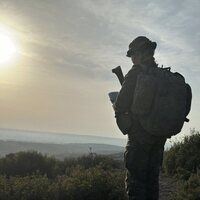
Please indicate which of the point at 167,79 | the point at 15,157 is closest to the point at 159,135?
the point at 167,79

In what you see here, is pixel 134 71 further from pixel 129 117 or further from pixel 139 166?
pixel 139 166

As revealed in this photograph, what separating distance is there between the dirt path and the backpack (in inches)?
149

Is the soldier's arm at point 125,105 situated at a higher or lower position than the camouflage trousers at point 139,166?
higher

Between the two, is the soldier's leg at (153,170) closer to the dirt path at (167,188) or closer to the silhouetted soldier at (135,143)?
the silhouetted soldier at (135,143)

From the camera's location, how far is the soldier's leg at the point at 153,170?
557 cm

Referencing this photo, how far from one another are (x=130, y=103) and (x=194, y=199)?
10.9ft

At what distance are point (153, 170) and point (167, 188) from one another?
4849mm

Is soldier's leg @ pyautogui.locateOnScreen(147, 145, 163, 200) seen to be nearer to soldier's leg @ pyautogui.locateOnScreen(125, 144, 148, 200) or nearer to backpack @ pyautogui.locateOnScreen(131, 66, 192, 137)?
soldier's leg @ pyautogui.locateOnScreen(125, 144, 148, 200)

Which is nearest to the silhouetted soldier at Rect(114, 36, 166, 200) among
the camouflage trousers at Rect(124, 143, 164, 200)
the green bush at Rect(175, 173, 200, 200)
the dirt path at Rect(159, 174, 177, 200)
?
the camouflage trousers at Rect(124, 143, 164, 200)

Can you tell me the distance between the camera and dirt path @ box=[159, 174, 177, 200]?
9.15 metres

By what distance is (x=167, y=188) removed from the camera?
10.2 meters

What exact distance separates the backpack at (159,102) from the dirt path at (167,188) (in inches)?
149

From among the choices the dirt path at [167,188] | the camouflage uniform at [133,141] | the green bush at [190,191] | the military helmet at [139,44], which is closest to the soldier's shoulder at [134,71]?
the camouflage uniform at [133,141]

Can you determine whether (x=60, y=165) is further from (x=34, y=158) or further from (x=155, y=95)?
(x=155, y=95)
